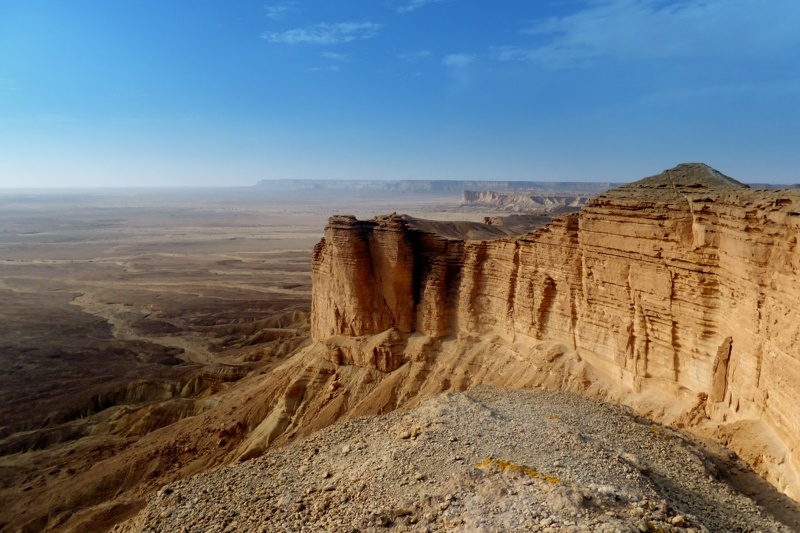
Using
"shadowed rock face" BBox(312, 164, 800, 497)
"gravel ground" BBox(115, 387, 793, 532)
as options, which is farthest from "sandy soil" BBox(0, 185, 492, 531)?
"shadowed rock face" BBox(312, 164, 800, 497)

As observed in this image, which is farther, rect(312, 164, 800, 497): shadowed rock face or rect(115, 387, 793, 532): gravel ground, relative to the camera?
rect(312, 164, 800, 497): shadowed rock face

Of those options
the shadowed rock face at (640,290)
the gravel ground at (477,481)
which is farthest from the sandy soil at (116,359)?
the shadowed rock face at (640,290)

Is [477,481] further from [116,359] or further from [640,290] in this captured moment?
[116,359]

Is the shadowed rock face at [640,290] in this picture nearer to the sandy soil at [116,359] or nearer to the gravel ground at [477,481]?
the gravel ground at [477,481]

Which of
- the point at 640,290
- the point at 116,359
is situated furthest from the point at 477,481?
the point at 116,359

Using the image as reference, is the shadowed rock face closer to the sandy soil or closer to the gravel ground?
the gravel ground

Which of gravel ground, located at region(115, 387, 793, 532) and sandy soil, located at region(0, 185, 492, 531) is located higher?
gravel ground, located at region(115, 387, 793, 532)
